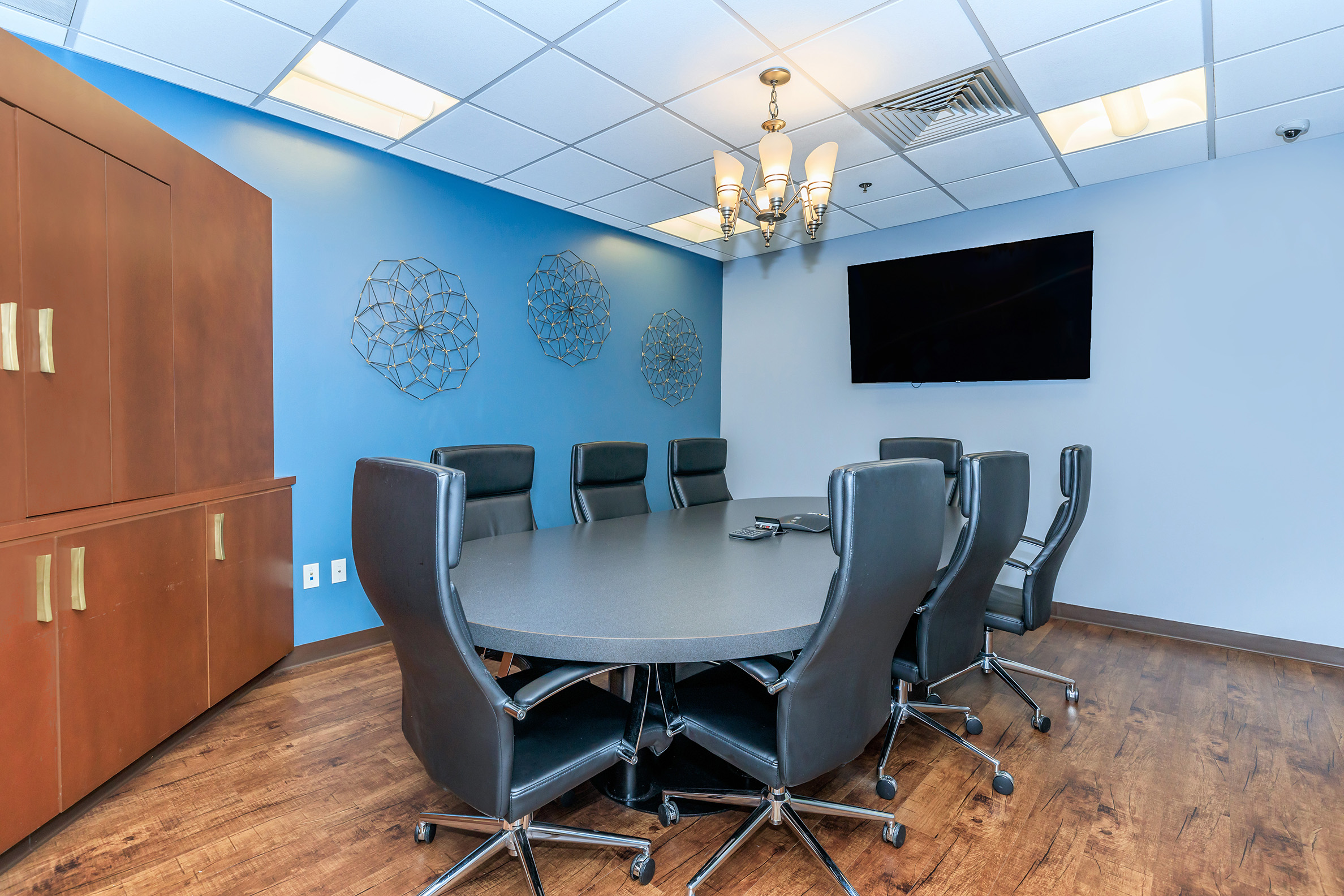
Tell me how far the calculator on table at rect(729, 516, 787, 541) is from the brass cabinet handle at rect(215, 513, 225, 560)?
6.71 feet

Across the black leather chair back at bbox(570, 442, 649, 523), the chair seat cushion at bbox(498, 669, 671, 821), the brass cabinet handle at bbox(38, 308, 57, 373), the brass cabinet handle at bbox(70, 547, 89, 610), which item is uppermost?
the brass cabinet handle at bbox(38, 308, 57, 373)

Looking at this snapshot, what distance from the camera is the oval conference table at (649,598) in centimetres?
137

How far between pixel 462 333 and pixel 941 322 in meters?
3.27

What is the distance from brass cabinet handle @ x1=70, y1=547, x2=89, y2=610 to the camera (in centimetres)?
183

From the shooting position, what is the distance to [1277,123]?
304 cm

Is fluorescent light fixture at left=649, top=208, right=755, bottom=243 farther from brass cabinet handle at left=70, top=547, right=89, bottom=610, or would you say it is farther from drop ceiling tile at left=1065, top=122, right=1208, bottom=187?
brass cabinet handle at left=70, top=547, right=89, bottom=610

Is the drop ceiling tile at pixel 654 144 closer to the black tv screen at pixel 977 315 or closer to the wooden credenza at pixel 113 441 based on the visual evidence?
the wooden credenza at pixel 113 441

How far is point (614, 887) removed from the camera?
1.65 m

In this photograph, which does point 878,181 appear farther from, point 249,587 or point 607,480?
point 249,587

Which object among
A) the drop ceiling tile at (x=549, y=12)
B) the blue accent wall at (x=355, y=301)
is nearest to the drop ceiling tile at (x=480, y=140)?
the blue accent wall at (x=355, y=301)

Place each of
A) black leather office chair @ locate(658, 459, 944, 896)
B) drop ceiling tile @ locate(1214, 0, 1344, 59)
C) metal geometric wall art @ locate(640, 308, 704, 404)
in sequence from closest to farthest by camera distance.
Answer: black leather office chair @ locate(658, 459, 944, 896) → drop ceiling tile @ locate(1214, 0, 1344, 59) → metal geometric wall art @ locate(640, 308, 704, 404)

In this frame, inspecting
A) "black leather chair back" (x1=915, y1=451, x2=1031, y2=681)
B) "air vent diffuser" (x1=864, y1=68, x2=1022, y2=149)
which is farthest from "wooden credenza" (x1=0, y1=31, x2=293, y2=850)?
"air vent diffuser" (x1=864, y1=68, x2=1022, y2=149)

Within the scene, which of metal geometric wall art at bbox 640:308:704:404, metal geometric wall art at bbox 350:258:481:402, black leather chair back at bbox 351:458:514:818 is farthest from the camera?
metal geometric wall art at bbox 640:308:704:404

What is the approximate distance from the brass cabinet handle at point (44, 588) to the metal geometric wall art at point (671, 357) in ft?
12.3
